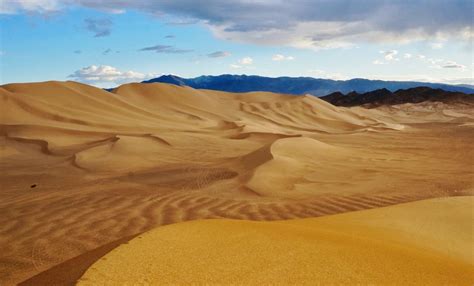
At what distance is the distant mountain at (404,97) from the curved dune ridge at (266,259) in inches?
2610

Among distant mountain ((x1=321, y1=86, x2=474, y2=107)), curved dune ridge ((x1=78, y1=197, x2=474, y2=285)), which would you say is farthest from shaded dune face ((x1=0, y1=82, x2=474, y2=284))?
distant mountain ((x1=321, y1=86, x2=474, y2=107))

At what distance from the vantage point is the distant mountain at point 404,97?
68.9 m

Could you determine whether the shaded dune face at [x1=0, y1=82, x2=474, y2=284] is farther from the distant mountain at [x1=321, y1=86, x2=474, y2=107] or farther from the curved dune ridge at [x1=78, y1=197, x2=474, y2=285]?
the distant mountain at [x1=321, y1=86, x2=474, y2=107]

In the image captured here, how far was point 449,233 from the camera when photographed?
500 centimetres

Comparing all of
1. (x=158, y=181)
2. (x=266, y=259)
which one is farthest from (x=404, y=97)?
(x=266, y=259)

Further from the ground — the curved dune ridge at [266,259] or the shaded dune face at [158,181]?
the curved dune ridge at [266,259]

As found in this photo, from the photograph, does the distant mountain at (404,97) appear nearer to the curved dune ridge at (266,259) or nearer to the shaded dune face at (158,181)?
the shaded dune face at (158,181)

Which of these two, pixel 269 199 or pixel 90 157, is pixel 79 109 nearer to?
pixel 90 157

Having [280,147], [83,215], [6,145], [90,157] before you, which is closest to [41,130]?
[6,145]

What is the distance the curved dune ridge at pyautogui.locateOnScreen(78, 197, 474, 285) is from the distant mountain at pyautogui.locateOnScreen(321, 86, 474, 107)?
66.3 meters

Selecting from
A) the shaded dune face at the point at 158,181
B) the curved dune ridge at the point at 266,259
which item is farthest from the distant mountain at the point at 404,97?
the curved dune ridge at the point at 266,259

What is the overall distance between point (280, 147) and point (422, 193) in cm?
462

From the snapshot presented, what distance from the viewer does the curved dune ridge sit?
276 cm

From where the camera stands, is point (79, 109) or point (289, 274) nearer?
point (289, 274)
